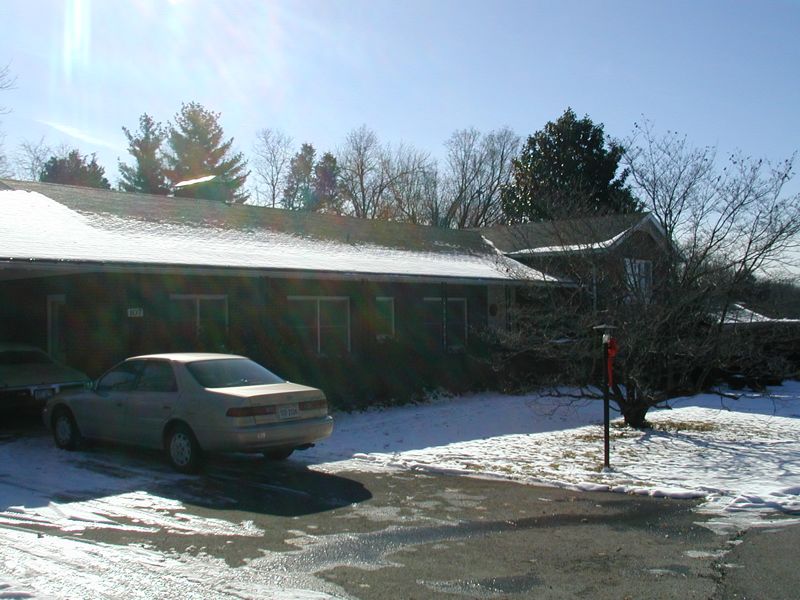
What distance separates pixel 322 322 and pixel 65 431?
827cm

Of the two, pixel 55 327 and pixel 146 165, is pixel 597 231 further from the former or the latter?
pixel 146 165

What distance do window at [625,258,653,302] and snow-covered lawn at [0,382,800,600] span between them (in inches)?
89.9

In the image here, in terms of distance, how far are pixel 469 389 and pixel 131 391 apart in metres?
10.6

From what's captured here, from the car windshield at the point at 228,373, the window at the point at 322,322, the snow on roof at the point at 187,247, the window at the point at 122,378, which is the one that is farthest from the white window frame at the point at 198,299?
the car windshield at the point at 228,373

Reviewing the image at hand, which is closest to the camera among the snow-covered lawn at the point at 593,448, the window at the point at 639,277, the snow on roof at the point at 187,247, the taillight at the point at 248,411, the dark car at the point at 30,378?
the snow-covered lawn at the point at 593,448

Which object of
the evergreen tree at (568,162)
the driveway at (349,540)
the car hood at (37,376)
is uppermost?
the evergreen tree at (568,162)

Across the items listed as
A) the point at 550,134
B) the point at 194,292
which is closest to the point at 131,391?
the point at 194,292

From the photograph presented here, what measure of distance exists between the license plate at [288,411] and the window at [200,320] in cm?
658

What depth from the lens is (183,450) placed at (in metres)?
10.5

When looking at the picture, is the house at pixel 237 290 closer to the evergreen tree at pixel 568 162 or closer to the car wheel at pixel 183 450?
the car wheel at pixel 183 450

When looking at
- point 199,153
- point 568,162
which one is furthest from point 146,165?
point 568,162

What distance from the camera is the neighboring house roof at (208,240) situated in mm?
14422

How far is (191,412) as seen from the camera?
10383mm

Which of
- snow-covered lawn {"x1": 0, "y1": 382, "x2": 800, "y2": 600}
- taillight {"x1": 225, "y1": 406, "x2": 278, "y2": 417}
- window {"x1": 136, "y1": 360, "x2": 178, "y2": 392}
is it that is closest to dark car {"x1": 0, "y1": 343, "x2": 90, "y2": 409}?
snow-covered lawn {"x1": 0, "y1": 382, "x2": 800, "y2": 600}
